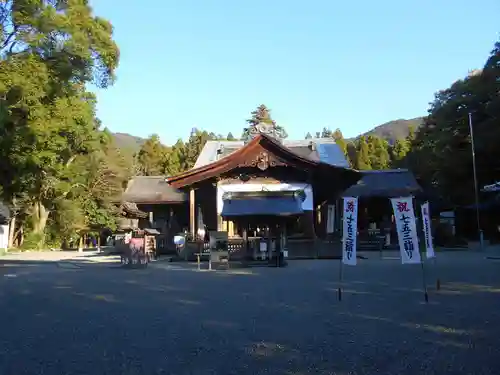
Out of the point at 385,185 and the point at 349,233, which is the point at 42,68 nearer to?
the point at 349,233

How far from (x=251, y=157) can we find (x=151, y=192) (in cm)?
968

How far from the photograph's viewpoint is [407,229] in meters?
10.0

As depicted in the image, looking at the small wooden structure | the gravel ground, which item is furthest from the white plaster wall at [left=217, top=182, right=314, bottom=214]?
the gravel ground

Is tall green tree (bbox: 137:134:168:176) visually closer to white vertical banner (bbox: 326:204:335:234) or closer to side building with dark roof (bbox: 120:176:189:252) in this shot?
side building with dark roof (bbox: 120:176:189:252)

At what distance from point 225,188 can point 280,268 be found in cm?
741

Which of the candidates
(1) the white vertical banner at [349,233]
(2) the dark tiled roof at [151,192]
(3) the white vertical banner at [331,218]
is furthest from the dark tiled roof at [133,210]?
(1) the white vertical banner at [349,233]

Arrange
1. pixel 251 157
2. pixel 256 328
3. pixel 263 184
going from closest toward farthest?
pixel 256 328, pixel 251 157, pixel 263 184

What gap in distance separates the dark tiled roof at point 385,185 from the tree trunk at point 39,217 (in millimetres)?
27228

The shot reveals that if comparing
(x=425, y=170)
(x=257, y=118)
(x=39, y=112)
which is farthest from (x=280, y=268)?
(x=257, y=118)

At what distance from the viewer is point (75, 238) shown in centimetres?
4684

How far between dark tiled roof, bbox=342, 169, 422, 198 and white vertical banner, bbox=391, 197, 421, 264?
60.0ft

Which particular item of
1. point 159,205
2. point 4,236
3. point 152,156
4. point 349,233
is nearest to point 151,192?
point 159,205

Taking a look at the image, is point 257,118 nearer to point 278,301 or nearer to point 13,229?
point 13,229

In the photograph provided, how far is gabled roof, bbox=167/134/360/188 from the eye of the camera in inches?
922
